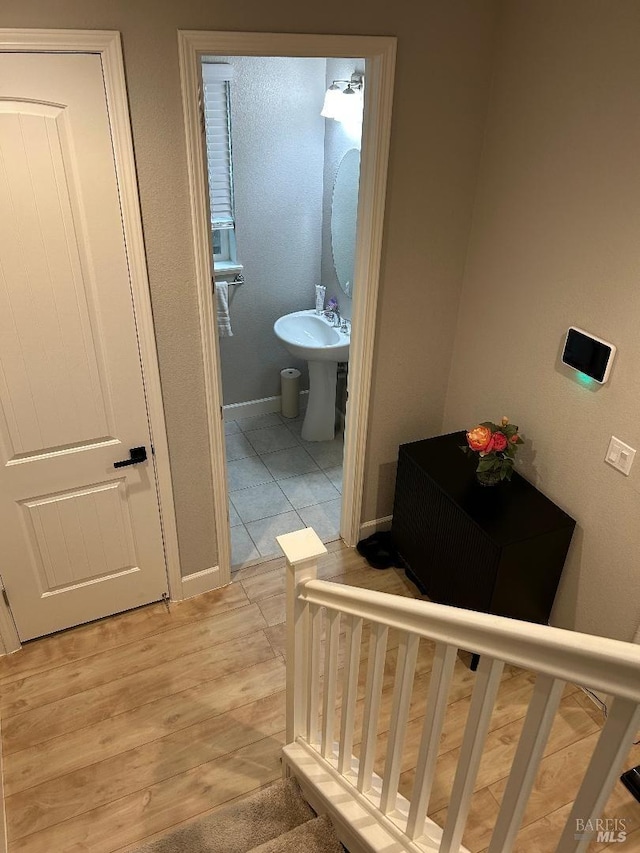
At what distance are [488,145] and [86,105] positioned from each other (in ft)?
5.22

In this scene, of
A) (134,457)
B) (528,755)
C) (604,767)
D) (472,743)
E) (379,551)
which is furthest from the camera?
(379,551)

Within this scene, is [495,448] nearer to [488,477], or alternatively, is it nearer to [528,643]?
[488,477]

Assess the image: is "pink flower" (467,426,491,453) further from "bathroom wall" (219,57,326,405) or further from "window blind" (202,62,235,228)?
"bathroom wall" (219,57,326,405)

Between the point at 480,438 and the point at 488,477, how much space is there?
7.3 inches

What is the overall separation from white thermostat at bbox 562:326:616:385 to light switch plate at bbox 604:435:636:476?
23 cm

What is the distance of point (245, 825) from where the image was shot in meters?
2.01

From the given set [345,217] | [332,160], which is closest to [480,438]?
[345,217]

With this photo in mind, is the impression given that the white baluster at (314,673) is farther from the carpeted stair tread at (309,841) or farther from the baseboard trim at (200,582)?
the baseboard trim at (200,582)

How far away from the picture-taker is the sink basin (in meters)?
3.85

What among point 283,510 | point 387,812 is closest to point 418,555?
point 283,510

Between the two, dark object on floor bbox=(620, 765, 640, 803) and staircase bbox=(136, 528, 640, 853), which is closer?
staircase bbox=(136, 528, 640, 853)

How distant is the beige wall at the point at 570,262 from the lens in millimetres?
2131

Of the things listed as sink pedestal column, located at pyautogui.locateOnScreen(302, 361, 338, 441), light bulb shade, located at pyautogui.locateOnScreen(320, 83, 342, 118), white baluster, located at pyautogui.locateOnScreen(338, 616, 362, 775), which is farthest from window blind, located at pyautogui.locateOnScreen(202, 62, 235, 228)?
white baluster, located at pyautogui.locateOnScreen(338, 616, 362, 775)

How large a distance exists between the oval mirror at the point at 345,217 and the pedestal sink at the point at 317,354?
11.8 inches
